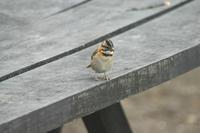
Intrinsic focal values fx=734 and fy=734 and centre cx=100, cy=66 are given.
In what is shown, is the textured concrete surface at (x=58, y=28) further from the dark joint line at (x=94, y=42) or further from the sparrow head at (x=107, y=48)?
the sparrow head at (x=107, y=48)

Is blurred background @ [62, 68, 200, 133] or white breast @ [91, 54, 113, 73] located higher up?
blurred background @ [62, 68, 200, 133]

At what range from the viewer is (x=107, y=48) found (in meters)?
2.95

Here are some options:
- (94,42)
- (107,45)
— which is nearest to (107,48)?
(107,45)

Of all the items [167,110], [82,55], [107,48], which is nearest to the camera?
[107,48]

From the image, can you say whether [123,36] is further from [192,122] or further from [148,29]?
[192,122]

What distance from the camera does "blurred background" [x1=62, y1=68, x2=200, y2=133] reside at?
6344 millimetres

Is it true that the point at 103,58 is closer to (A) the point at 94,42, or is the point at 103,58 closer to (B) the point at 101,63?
(B) the point at 101,63

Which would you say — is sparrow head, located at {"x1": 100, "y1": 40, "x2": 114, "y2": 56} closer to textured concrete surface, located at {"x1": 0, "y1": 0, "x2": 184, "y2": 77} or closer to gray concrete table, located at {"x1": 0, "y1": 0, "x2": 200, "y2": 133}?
gray concrete table, located at {"x1": 0, "y1": 0, "x2": 200, "y2": 133}

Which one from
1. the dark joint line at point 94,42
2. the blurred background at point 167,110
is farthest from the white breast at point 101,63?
the blurred background at point 167,110

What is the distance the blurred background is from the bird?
3.34 m

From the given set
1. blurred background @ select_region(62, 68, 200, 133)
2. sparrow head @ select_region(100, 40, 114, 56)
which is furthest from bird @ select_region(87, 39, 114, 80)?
blurred background @ select_region(62, 68, 200, 133)

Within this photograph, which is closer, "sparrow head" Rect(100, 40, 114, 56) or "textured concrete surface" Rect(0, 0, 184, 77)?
"sparrow head" Rect(100, 40, 114, 56)

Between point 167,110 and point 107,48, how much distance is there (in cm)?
372

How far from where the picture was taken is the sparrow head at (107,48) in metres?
2.93
